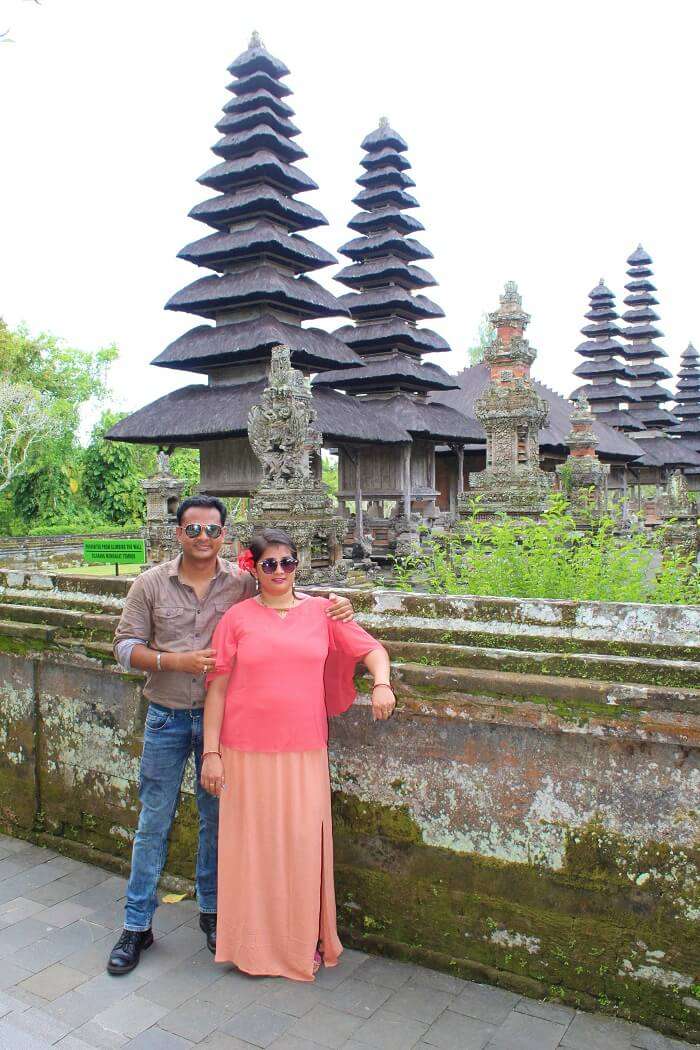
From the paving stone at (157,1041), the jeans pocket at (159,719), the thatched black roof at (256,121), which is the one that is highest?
the thatched black roof at (256,121)

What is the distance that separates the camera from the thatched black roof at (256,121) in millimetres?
22938

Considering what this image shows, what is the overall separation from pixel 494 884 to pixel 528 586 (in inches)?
91.9

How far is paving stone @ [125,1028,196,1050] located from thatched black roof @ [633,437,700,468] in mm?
39125

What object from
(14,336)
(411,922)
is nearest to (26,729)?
(411,922)

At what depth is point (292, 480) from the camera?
1470cm

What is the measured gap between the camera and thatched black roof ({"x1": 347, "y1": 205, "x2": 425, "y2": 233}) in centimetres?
2708

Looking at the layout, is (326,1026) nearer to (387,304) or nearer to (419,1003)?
(419,1003)

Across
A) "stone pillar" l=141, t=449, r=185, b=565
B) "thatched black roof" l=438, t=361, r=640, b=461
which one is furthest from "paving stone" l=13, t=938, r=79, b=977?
"thatched black roof" l=438, t=361, r=640, b=461

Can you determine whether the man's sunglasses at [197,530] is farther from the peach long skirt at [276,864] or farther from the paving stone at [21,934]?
the paving stone at [21,934]

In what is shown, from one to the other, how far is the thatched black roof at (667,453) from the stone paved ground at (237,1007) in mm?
38563

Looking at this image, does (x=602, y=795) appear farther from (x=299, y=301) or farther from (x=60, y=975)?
(x=299, y=301)

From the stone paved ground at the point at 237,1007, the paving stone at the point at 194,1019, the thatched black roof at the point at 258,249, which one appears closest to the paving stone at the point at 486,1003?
the stone paved ground at the point at 237,1007

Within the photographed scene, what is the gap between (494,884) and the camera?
9.89 feet

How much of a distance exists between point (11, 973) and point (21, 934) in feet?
0.98
